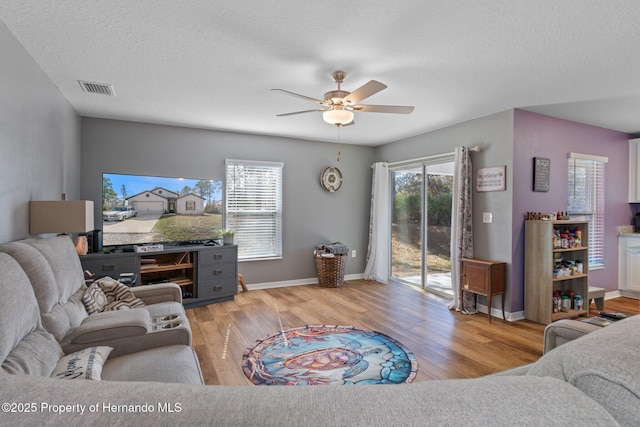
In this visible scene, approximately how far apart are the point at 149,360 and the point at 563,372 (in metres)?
1.87

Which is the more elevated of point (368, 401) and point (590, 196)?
point (590, 196)

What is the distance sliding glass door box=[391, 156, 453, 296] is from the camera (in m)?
4.89

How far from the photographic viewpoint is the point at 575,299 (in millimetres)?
4043

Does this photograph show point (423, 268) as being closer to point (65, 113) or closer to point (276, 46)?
point (276, 46)

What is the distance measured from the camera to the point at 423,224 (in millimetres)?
5199

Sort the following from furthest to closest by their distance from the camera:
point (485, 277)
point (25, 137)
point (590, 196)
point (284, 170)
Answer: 1. point (284, 170)
2. point (590, 196)
3. point (485, 277)
4. point (25, 137)

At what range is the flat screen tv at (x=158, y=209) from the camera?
166 inches

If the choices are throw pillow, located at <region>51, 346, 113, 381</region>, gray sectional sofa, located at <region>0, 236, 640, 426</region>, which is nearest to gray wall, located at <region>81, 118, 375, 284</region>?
throw pillow, located at <region>51, 346, 113, 381</region>

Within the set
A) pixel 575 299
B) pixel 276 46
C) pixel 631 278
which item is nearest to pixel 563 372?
pixel 276 46

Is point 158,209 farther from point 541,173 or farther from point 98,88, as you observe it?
point 541,173

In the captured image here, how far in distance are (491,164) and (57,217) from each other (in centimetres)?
446

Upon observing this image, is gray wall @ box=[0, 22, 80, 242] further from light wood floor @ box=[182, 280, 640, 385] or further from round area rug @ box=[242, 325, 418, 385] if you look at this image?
round area rug @ box=[242, 325, 418, 385]

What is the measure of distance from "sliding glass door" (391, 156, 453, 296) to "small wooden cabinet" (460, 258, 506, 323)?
28.8 inches

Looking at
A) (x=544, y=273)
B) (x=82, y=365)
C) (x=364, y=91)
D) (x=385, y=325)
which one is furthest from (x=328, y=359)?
(x=544, y=273)
